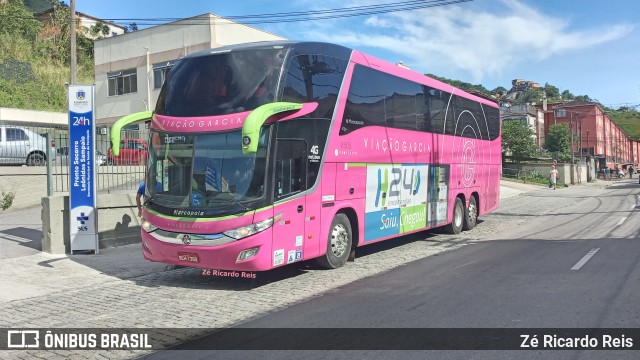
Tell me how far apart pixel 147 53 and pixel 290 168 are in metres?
28.7

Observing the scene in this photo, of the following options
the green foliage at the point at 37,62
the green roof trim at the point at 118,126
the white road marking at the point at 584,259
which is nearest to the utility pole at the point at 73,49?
the green roof trim at the point at 118,126

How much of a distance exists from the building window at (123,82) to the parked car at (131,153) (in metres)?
22.3

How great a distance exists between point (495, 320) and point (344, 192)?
410 centimetres

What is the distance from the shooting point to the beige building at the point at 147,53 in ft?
97.8

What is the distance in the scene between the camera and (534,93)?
130 meters

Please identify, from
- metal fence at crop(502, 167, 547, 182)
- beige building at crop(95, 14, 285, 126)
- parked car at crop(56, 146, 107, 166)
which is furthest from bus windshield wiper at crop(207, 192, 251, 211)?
metal fence at crop(502, 167, 547, 182)

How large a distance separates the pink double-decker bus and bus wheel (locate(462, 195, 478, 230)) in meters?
5.07

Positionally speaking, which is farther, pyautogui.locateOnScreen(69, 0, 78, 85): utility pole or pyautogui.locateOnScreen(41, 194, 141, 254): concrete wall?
pyautogui.locateOnScreen(69, 0, 78, 85): utility pole

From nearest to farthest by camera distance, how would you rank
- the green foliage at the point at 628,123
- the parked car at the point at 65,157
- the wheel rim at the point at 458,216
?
1. the parked car at the point at 65,157
2. the wheel rim at the point at 458,216
3. the green foliage at the point at 628,123

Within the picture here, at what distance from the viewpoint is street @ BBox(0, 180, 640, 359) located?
Result: 5.95 m

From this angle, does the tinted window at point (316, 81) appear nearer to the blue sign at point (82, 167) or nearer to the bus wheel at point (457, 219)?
the blue sign at point (82, 167)

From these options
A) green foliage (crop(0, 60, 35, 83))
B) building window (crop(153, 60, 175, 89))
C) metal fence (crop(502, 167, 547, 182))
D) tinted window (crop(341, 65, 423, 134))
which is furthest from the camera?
metal fence (crop(502, 167, 547, 182))

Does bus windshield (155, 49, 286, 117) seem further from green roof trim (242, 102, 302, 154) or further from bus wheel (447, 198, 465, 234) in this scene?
bus wheel (447, 198, 465, 234)

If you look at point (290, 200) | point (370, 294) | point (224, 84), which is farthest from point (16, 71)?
point (370, 294)
